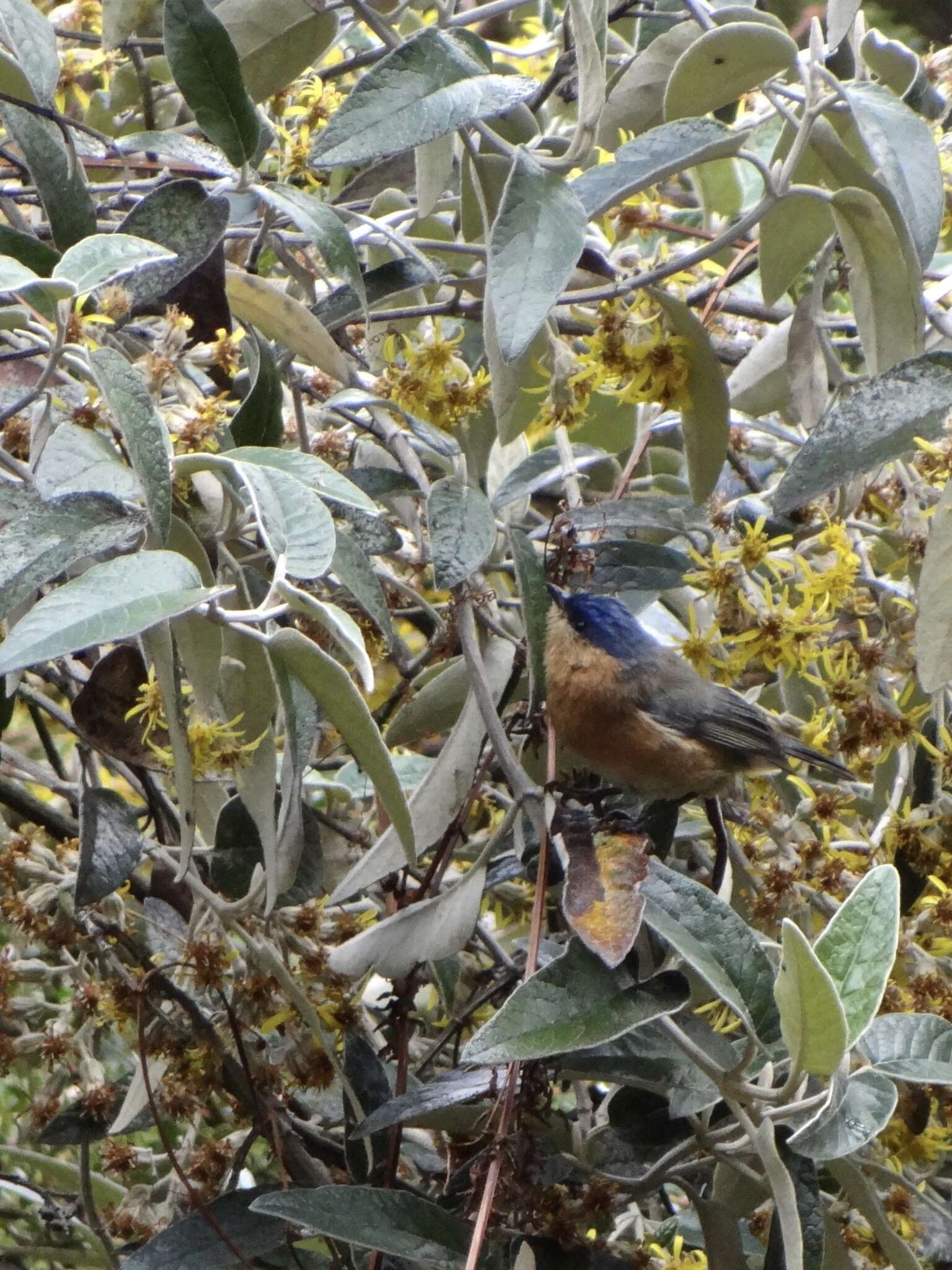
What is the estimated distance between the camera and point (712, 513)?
228 centimetres

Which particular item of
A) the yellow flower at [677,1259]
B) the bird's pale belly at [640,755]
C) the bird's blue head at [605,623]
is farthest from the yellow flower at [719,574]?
the yellow flower at [677,1259]

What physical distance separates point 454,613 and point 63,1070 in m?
1.02

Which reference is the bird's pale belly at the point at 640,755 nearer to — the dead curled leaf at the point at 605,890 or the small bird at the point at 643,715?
the small bird at the point at 643,715

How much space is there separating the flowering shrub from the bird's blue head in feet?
0.35

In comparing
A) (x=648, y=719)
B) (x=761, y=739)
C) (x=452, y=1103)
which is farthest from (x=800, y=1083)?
(x=648, y=719)

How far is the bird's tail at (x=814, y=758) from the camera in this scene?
2.26 m

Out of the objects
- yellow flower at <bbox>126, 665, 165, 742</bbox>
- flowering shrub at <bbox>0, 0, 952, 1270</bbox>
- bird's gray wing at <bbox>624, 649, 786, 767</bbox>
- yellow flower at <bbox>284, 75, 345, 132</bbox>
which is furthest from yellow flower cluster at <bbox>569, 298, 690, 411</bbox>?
yellow flower at <bbox>126, 665, 165, 742</bbox>

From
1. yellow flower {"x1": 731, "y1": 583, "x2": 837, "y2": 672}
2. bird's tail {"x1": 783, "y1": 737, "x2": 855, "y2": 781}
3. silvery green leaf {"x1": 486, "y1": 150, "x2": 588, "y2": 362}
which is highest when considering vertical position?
silvery green leaf {"x1": 486, "y1": 150, "x2": 588, "y2": 362}

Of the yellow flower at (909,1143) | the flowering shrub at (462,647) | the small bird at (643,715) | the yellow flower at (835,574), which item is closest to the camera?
the flowering shrub at (462,647)

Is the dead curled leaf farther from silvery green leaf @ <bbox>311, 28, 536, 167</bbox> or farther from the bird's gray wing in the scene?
silvery green leaf @ <bbox>311, 28, 536, 167</bbox>

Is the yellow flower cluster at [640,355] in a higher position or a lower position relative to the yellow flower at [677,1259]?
higher

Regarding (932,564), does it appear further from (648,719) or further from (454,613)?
(648,719)

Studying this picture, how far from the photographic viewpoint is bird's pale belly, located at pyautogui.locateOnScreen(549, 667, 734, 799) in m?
2.57

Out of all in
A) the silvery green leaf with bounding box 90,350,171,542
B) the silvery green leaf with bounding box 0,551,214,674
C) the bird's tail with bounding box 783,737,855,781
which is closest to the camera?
the silvery green leaf with bounding box 0,551,214,674
